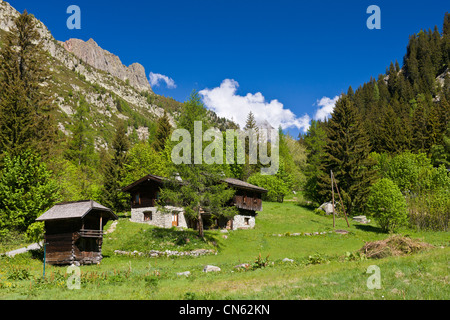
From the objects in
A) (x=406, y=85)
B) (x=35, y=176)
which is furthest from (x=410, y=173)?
(x=406, y=85)

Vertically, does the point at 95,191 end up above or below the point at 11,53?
below

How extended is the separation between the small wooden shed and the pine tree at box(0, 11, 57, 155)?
13147 mm

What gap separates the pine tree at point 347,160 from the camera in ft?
191

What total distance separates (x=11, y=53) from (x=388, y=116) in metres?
80.6

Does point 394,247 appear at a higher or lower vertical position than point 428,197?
lower

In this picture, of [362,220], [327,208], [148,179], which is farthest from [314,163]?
[148,179]

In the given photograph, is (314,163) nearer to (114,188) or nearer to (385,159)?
(385,159)

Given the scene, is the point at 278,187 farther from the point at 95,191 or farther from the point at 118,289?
the point at 118,289

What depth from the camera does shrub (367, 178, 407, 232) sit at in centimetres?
4212

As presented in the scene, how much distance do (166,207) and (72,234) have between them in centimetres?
1425

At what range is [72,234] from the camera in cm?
2886

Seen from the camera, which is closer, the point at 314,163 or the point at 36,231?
the point at 36,231

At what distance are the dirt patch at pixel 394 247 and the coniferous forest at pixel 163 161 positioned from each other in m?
18.5

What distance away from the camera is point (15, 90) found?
3953 cm
